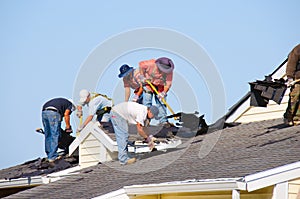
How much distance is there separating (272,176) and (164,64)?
6873 millimetres

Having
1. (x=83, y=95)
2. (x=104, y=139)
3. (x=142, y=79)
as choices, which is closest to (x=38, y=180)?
(x=104, y=139)

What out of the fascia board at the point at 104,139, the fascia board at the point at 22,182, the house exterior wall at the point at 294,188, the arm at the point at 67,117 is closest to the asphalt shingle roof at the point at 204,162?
the house exterior wall at the point at 294,188

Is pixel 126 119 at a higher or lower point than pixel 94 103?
lower

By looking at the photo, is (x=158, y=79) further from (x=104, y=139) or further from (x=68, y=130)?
(x=68, y=130)

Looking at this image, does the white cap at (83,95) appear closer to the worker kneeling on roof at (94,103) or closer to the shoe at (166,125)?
the worker kneeling on roof at (94,103)

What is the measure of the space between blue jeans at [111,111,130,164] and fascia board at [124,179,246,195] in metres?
2.76

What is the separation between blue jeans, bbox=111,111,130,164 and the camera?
13.0 meters

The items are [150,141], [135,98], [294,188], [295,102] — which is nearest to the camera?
[294,188]

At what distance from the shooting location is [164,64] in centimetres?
1518

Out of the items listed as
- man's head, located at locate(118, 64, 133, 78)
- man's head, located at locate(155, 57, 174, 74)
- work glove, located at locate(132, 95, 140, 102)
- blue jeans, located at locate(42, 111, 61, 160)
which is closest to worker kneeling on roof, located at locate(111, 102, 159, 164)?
work glove, located at locate(132, 95, 140, 102)

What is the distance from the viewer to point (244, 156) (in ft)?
34.1

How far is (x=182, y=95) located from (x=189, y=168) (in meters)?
4.24

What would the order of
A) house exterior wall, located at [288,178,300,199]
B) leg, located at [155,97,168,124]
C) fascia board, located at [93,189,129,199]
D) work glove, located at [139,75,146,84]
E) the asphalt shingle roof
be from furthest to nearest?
work glove, located at [139,75,146,84] → leg, located at [155,97,168,124] → fascia board, located at [93,189,129,199] → the asphalt shingle roof → house exterior wall, located at [288,178,300,199]

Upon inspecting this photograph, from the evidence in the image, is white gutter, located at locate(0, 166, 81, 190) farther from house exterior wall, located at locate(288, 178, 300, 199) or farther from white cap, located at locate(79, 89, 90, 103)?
house exterior wall, located at locate(288, 178, 300, 199)
